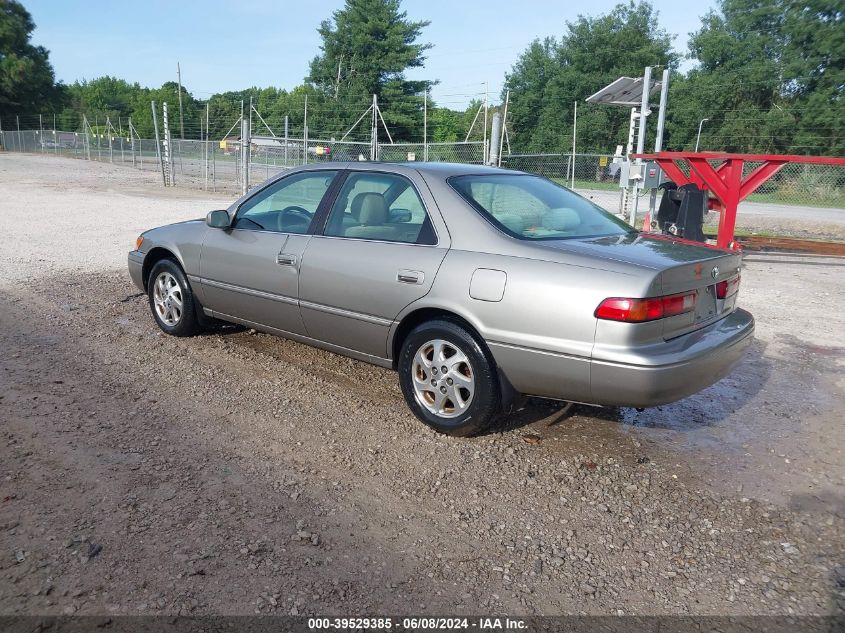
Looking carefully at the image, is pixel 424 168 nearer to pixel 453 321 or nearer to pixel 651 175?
pixel 453 321

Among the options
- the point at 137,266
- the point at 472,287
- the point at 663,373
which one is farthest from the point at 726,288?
the point at 137,266

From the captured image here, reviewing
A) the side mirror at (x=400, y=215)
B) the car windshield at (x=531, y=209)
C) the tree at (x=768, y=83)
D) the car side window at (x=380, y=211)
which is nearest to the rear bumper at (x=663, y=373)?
the car windshield at (x=531, y=209)

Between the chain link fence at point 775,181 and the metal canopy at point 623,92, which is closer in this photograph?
the metal canopy at point 623,92

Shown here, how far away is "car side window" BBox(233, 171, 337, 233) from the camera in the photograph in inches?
198

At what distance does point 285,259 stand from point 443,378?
5.01ft

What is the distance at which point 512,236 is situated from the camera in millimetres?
4004

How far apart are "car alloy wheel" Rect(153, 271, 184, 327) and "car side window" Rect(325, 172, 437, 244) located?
1811 millimetres

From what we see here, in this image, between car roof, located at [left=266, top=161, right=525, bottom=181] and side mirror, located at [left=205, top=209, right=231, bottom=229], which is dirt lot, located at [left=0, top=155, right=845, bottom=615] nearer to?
side mirror, located at [left=205, top=209, right=231, bottom=229]

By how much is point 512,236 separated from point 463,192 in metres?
0.54

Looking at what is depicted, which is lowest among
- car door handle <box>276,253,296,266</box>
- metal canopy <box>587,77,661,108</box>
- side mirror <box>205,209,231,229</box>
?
car door handle <box>276,253,296,266</box>

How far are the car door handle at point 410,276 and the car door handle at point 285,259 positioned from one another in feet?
3.14

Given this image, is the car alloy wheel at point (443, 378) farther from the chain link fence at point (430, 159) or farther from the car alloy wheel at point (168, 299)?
the chain link fence at point (430, 159)

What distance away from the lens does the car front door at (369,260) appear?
13.9 feet

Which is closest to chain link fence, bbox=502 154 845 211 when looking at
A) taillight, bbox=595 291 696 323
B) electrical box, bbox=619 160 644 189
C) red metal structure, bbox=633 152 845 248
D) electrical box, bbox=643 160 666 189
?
electrical box, bbox=619 160 644 189
